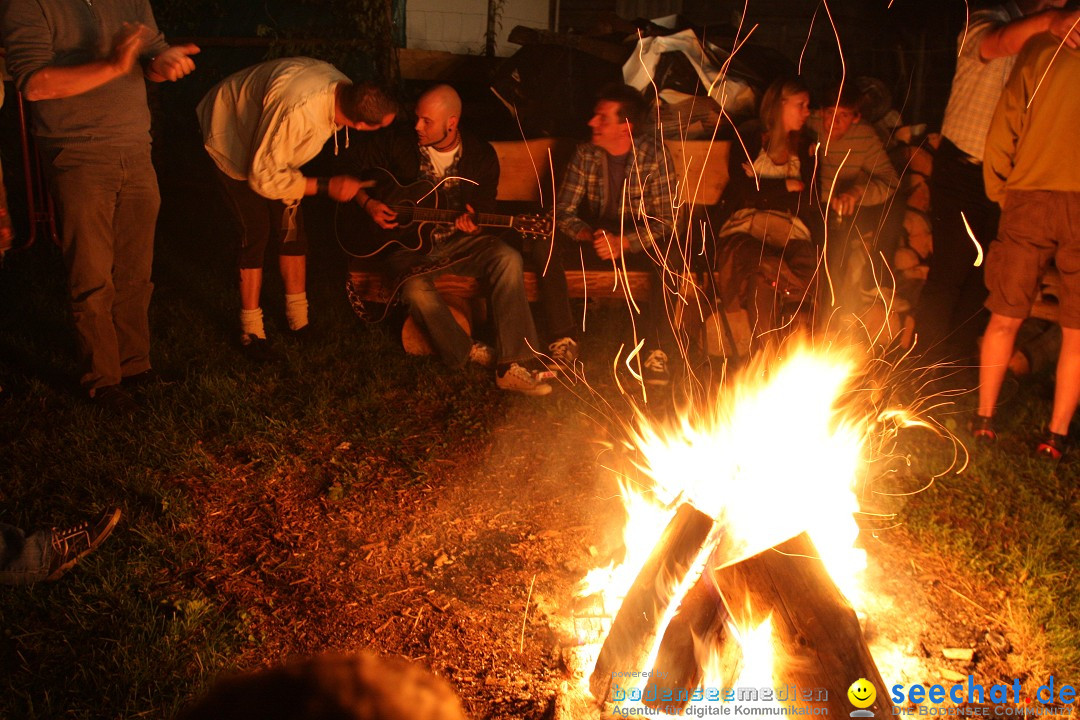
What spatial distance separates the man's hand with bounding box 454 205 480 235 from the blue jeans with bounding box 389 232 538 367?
0.06m

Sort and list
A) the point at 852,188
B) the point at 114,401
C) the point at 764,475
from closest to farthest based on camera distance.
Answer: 1. the point at 764,475
2. the point at 114,401
3. the point at 852,188

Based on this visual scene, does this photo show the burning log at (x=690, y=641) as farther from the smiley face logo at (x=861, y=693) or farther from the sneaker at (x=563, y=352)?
the sneaker at (x=563, y=352)

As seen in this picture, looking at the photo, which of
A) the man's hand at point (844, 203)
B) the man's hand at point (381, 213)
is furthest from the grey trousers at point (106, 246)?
the man's hand at point (844, 203)

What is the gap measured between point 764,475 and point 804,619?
1.79 feet

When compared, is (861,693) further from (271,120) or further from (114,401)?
(271,120)

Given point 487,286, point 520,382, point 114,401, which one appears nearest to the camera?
point 114,401

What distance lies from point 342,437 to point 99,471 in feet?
3.82

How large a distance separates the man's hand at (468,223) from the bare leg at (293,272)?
108cm

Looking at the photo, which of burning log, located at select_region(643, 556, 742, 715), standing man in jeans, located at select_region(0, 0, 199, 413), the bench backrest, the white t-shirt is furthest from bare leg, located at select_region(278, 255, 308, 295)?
burning log, located at select_region(643, 556, 742, 715)

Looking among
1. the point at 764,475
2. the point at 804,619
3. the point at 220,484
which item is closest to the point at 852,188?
the point at 764,475

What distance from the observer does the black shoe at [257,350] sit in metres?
5.35

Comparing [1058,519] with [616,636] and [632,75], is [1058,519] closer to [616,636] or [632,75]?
[616,636]

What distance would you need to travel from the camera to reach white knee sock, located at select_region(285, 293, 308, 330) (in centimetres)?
569

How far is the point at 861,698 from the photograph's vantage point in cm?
246
